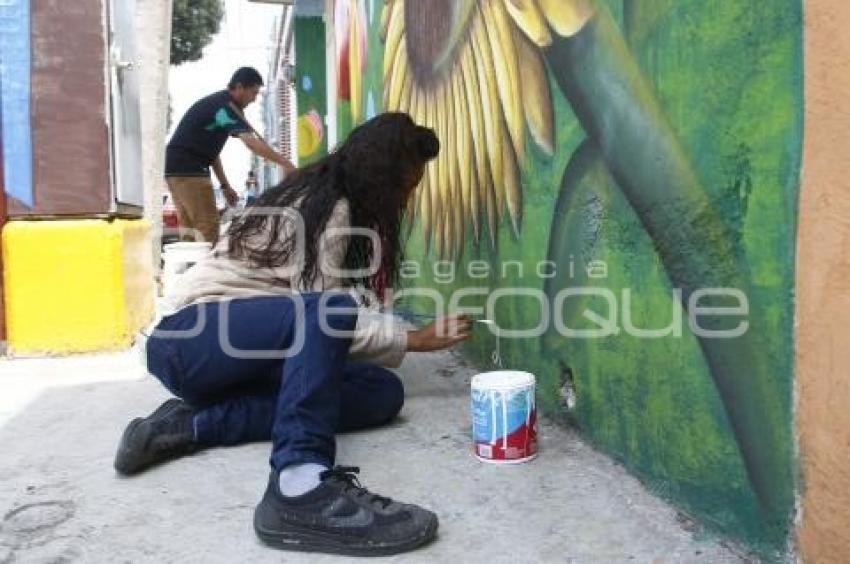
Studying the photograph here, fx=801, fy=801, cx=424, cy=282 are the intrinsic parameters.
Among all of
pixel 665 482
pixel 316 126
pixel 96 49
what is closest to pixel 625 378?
pixel 665 482

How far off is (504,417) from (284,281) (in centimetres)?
74

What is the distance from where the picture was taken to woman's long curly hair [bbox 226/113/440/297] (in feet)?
7.37

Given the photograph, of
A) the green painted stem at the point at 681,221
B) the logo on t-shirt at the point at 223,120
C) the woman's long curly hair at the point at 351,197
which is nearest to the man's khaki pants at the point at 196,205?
the logo on t-shirt at the point at 223,120

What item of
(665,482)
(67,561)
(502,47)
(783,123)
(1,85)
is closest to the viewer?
(783,123)

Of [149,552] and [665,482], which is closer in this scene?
[149,552]

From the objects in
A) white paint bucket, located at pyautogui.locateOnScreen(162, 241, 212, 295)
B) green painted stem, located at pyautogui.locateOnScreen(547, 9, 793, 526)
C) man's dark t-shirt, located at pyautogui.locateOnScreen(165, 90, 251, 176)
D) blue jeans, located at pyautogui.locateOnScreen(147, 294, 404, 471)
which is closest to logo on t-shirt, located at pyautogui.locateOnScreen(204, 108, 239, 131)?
man's dark t-shirt, located at pyautogui.locateOnScreen(165, 90, 251, 176)

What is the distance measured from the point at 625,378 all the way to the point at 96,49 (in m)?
3.06

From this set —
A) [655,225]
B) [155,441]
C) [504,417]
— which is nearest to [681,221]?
[655,225]

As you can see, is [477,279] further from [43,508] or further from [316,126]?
[316,126]

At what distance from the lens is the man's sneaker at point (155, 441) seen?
2176mm

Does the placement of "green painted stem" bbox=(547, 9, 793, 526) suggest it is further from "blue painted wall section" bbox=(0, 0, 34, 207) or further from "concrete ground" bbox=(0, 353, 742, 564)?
"blue painted wall section" bbox=(0, 0, 34, 207)

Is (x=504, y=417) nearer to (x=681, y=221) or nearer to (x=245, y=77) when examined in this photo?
(x=681, y=221)

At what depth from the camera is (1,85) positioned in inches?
145

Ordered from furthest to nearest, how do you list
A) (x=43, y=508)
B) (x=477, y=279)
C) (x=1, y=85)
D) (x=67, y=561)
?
1. (x=1, y=85)
2. (x=477, y=279)
3. (x=43, y=508)
4. (x=67, y=561)
